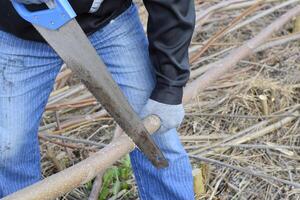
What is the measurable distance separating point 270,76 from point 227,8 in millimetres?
620

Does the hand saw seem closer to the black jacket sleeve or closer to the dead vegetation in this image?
the black jacket sleeve

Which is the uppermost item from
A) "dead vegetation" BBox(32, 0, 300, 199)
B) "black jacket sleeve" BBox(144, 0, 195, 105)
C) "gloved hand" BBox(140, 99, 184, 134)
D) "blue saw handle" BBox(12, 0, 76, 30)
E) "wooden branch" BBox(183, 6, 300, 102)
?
"blue saw handle" BBox(12, 0, 76, 30)

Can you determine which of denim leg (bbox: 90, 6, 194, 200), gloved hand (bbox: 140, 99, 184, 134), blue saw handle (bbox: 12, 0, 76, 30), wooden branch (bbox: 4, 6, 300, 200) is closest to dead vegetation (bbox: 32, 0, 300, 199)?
denim leg (bbox: 90, 6, 194, 200)

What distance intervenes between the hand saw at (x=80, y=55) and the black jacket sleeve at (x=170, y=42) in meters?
0.18

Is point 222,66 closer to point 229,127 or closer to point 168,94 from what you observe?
point 168,94

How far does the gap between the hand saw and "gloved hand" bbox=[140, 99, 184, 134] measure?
105 mm

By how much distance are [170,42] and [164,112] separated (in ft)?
0.71

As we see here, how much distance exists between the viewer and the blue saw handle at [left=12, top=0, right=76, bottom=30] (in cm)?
159

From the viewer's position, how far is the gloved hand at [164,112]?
195cm

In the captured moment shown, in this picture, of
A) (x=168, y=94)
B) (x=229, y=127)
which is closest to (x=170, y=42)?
(x=168, y=94)

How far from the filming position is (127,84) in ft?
6.86

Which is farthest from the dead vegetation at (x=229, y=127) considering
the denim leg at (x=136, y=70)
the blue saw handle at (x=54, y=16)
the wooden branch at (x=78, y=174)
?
the blue saw handle at (x=54, y=16)

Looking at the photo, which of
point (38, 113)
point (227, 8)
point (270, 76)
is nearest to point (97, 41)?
point (38, 113)

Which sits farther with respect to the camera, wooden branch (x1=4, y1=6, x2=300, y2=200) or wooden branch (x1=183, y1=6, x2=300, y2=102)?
wooden branch (x1=183, y1=6, x2=300, y2=102)
